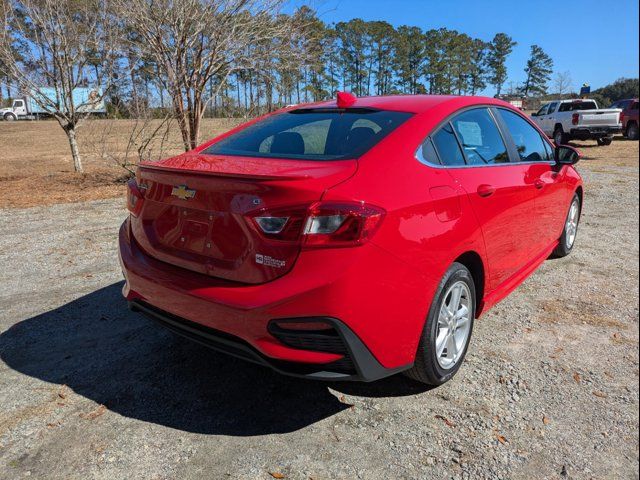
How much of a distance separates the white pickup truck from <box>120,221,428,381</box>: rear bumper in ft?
62.6

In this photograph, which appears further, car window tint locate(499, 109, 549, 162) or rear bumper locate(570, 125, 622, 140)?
rear bumper locate(570, 125, 622, 140)

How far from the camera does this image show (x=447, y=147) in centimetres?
291

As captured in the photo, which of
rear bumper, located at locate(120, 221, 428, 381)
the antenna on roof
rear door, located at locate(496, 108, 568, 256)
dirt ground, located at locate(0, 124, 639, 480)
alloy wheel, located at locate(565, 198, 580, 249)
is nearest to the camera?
rear bumper, located at locate(120, 221, 428, 381)

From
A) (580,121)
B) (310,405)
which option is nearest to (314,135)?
(310,405)

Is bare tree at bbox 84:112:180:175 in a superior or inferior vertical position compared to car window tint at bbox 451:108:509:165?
inferior

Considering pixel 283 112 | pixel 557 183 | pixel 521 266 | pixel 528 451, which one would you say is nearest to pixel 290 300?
pixel 528 451

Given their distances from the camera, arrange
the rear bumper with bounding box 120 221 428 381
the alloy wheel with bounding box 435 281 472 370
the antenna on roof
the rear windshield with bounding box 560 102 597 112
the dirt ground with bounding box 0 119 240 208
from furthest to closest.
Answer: the rear windshield with bounding box 560 102 597 112 → the dirt ground with bounding box 0 119 240 208 → the antenna on roof → the alloy wheel with bounding box 435 281 472 370 → the rear bumper with bounding box 120 221 428 381

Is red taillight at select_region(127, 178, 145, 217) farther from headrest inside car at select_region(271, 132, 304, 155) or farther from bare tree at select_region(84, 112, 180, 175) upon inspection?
bare tree at select_region(84, 112, 180, 175)

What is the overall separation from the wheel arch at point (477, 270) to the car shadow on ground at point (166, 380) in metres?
0.71

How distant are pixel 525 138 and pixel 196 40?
31.3 feet

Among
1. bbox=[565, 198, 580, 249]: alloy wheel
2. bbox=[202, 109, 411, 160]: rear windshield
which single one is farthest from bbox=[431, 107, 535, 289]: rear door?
bbox=[565, 198, 580, 249]: alloy wheel

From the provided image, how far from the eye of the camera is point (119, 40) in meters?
12.1

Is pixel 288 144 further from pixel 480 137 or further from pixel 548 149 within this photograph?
pixel 548 149

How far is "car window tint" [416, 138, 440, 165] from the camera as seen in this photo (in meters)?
2.68
